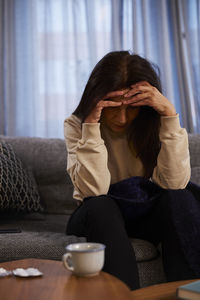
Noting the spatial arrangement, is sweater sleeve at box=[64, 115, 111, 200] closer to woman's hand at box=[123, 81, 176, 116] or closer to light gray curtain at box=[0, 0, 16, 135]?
woman's hand at box=[123, 81, 176, 116]

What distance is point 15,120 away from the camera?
9.64ft

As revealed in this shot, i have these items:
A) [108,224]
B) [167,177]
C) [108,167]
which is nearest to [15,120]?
[108,167]

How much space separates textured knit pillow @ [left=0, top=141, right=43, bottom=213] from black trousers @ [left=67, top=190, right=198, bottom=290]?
1.54 ft

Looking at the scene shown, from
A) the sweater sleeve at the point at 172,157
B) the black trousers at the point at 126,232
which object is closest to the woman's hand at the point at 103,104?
the sweater sleeve at the point at 172,157

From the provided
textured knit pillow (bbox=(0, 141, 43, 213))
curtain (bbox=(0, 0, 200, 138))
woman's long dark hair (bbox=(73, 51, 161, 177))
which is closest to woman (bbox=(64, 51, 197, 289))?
woman's long dark hair (bbox=(73, 51, 161, 177))

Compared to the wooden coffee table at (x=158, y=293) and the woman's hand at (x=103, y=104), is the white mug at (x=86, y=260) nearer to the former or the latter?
the wooden coffee table at (x=158, y=293)

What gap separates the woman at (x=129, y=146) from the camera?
1406mm

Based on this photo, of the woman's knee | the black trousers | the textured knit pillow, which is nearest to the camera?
the black trousers

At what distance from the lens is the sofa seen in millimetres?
1493

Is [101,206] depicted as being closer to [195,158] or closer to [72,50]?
[195,158]

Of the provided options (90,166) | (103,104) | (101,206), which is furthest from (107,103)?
(101,206)

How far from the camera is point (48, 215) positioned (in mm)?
2111

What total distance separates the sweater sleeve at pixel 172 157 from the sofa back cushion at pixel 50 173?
0.67 metres

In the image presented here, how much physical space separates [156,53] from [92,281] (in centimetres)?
244
